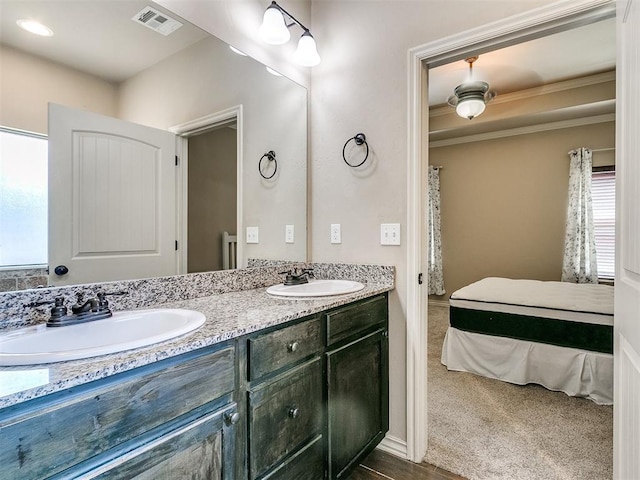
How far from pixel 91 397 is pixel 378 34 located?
204cm

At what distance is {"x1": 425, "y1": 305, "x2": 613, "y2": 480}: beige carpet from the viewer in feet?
5.69

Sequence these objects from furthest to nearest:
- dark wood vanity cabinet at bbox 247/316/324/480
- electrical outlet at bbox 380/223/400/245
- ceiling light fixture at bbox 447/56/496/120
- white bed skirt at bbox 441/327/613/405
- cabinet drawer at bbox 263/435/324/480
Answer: ceiling light fixture at bbox 447/56/496/120 → white bed skirt at bbox 441/327/613/405 → electrical outlet at bbox 380/223/400/245 → cabinet drawer at bbox 263/435/324/480 → dark wood vanity cabinet at bbox 247/316/324/480

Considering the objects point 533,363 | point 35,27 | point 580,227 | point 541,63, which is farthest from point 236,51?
point 580,227

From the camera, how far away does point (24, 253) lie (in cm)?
111

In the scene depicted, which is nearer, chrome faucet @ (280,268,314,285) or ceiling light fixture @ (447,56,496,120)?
chrome faucet @ (280,268,314,285)

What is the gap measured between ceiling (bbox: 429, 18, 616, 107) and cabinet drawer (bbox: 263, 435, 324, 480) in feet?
9.72

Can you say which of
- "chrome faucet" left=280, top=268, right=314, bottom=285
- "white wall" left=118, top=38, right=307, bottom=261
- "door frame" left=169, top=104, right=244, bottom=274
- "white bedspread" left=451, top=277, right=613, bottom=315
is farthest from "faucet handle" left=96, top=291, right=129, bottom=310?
→ "white bedspread" left=451, top=277, right=613, bottom=315

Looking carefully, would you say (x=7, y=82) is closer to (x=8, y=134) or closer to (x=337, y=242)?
(x=8, y=134)

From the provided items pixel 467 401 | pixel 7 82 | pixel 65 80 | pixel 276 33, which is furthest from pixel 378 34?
pixel 467 401

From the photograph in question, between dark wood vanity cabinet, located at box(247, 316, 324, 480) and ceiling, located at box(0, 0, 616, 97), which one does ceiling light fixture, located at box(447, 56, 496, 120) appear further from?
dark wood vanity cabinet, located at box(247, 316, 324, 480)

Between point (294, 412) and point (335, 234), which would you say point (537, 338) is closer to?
point (335, 234)

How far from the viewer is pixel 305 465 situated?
1322 mm

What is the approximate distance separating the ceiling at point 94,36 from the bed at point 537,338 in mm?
2735

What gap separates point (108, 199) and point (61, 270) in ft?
0.96
